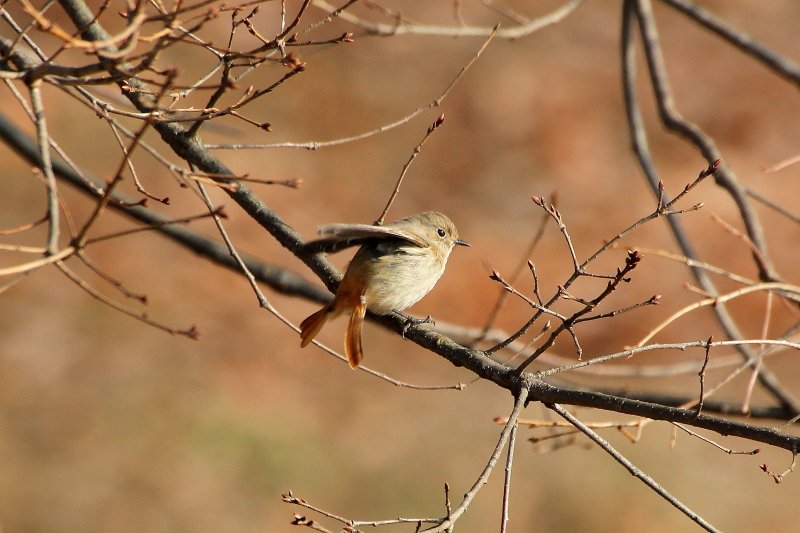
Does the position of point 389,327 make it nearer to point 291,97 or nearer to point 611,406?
point 611,406

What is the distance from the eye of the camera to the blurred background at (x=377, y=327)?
8.56 m

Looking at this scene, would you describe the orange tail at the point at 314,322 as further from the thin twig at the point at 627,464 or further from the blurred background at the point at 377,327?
the thin twig at the point at 627,464

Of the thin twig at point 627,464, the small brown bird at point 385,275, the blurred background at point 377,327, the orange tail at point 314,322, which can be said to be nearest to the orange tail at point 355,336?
the small brown bird at point 385,275

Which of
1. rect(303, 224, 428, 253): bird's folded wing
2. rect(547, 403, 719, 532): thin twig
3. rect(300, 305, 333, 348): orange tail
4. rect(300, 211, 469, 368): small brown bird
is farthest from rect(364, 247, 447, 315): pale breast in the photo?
rect(547, 403, 719, 532): thin twig

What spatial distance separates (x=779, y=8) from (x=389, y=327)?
15.2 metres

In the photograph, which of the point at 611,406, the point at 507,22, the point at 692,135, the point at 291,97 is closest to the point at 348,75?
the point at 291,97

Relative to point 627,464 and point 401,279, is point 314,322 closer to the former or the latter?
point 401,279

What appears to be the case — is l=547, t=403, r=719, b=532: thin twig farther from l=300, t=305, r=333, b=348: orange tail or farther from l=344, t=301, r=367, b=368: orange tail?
l=300, t=305, r=333, b=348: orange tail

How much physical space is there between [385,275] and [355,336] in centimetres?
35

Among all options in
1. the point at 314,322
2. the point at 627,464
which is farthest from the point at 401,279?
the point at 627,464

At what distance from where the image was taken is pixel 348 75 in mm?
14648

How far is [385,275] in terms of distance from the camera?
4.41 metres

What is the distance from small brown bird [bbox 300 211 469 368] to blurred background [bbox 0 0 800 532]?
2.94 feet

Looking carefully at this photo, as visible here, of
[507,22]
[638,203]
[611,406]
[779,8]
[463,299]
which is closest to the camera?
[611,406]
